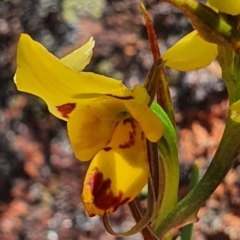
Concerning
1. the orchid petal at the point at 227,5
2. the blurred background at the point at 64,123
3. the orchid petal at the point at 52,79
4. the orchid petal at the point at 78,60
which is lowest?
the blurred background at the point at 64,123

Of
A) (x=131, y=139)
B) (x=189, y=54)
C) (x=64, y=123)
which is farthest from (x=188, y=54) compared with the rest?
(x=64, y=123)

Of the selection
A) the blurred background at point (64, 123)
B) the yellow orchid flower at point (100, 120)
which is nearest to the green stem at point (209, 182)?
the yellow orchid flower at point (100, 120)

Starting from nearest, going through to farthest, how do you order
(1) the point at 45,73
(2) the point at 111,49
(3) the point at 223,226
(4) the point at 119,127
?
(1) the point at 45,73 → (4) the point at 119,127 → (3) the point at 223,226 → (2) the point at 111,49

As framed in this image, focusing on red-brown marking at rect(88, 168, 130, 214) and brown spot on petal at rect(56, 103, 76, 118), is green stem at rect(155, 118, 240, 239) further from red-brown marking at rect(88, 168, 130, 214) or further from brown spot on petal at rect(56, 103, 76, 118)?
brown spot on petal at rect(56, 103, 76, 118)

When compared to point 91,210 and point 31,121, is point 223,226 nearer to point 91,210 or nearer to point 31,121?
point 31,121

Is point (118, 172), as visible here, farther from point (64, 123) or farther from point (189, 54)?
point (64, 123)

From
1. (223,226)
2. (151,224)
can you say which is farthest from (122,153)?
(223,226)

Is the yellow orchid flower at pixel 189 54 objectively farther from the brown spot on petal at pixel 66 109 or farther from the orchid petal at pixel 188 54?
the brown spot on petal at pixel 66 109
